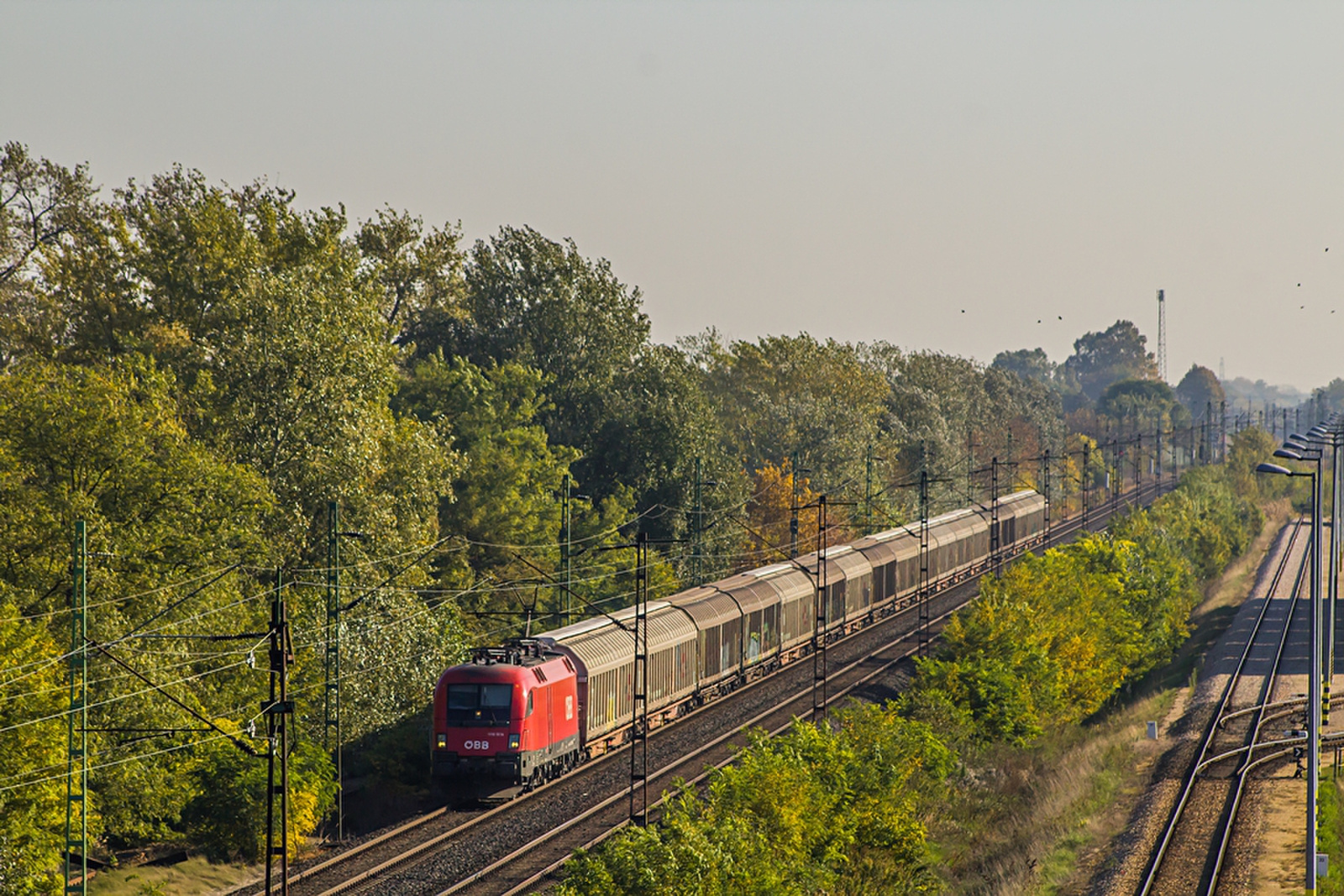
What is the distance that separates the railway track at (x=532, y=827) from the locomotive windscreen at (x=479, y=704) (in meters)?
2.61

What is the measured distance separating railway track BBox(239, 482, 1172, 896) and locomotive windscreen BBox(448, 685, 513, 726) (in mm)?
2615

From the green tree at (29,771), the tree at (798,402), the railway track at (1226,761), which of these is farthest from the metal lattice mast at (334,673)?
the tree at (798,402)

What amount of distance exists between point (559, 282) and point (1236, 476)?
296 feet

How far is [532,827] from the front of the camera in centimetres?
3297

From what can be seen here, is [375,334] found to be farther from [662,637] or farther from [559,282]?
[559,282]

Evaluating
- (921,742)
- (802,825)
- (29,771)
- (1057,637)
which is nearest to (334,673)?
(29,771)

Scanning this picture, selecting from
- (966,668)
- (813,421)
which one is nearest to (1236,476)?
(813,421)

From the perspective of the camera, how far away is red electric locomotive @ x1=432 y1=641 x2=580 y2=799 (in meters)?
33.7

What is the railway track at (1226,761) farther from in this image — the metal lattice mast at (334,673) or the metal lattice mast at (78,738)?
the metal lattice mast at (78,738)

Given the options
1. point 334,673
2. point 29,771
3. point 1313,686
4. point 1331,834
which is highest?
point 1313,686

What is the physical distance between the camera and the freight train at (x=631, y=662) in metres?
33.9

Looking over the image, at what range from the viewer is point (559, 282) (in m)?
79.9

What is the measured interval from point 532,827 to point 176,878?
845 centimetres

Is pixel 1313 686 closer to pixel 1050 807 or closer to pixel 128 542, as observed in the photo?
pixel 1050 807
